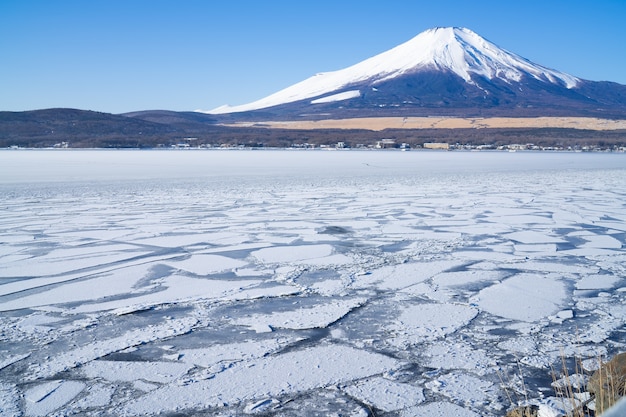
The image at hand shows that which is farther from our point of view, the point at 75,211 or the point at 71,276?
the point at 75,211

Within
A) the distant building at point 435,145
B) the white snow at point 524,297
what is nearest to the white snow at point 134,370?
the white snow at point 524,297

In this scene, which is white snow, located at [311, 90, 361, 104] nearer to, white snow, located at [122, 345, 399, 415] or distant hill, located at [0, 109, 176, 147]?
distant hill, located at [0, 109, 176, 147]

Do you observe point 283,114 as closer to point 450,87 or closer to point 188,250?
point 450,87

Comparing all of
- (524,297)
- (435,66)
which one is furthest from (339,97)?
(524,297)

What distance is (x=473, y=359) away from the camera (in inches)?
123

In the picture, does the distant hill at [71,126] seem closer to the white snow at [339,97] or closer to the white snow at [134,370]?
the white snow at [339,97]

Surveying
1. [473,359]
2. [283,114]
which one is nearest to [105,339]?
[473,359]

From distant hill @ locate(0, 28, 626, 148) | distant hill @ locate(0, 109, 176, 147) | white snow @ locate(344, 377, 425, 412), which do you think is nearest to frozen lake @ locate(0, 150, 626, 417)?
white snow @ locate(344, 377, 425, 412)

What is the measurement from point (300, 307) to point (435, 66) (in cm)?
11056

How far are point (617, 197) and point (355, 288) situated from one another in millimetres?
7878

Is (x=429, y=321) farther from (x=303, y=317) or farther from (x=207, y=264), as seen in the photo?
(x=207, y=264)

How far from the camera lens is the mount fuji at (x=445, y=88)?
8269 centimetres

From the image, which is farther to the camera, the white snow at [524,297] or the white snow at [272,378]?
the white snow at [524,297]

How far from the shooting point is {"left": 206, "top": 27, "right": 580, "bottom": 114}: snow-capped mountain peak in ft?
354
